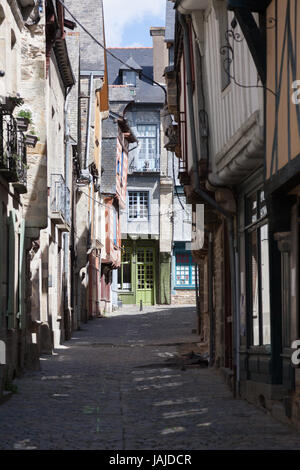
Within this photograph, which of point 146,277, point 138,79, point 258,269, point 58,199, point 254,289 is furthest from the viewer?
point 138,79

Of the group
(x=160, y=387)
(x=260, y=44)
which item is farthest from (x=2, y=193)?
(x=260, y=44)

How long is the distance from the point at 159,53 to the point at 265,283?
3630 cm

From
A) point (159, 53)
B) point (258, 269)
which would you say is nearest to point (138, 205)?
point (159, 53)

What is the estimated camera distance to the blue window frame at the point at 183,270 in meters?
44.3

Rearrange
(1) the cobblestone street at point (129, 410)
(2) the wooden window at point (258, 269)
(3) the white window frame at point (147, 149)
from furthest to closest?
(3) the white window frame at point (147, 149) < (2) the wooden window at point (258, 269) < (1) the cobblestone street at point (129, 410)

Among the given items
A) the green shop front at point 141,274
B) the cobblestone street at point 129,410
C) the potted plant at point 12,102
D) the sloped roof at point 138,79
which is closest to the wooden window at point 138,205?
the green shop front at point 141,274

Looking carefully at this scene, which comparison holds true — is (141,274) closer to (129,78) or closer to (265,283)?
(129,78)

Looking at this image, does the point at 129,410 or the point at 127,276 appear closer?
the point at 129,410

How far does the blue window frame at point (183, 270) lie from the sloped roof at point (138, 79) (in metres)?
8.09

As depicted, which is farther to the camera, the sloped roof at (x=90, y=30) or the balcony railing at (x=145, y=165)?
the balcony railing at (x=145, y=165)

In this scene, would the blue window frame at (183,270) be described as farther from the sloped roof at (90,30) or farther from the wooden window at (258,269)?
the wooden window at (258,269)

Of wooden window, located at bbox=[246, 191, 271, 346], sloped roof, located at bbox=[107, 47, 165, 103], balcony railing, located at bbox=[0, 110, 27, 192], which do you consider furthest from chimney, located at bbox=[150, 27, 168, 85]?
wooden window, located at bbox=[246, 191, 271, 346]

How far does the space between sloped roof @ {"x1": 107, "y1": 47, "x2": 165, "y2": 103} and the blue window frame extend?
809cm

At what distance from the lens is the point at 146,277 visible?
1745 inches
